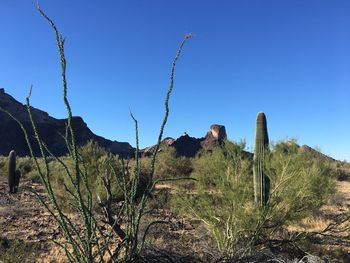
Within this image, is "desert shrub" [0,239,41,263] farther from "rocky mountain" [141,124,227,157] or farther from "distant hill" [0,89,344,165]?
"distant hill" [0,89,344,165]

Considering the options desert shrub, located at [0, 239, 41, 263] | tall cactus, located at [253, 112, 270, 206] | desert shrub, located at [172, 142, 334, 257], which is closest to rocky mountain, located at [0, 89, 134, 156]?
tall cactus, located at [253, 112, 270, 206]

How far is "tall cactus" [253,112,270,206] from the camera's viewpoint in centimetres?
1179

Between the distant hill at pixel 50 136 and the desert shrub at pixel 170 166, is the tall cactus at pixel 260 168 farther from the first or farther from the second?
the distant hill at pixel 50 136

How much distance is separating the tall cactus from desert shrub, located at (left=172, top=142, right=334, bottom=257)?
244 millimetres

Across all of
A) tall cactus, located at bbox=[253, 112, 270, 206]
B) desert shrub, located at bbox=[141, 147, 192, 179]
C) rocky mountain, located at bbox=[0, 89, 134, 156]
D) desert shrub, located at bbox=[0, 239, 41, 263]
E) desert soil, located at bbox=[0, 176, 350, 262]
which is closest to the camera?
desert shrub, located at bbox=[0, 239, 41, 263]

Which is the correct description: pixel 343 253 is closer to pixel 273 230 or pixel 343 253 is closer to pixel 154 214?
pixel 273 230

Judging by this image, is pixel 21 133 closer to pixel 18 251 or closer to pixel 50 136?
pixel 50 136

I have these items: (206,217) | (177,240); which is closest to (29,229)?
(177,240)

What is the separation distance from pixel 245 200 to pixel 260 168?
1845mm

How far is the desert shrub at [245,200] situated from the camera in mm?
10383

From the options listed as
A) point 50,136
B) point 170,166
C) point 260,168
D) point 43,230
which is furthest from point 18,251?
point 50,136

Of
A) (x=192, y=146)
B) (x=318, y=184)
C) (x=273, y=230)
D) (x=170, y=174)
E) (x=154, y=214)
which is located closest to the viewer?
(x=273, y=230)

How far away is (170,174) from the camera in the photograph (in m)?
28.1

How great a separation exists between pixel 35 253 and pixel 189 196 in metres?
4.29
